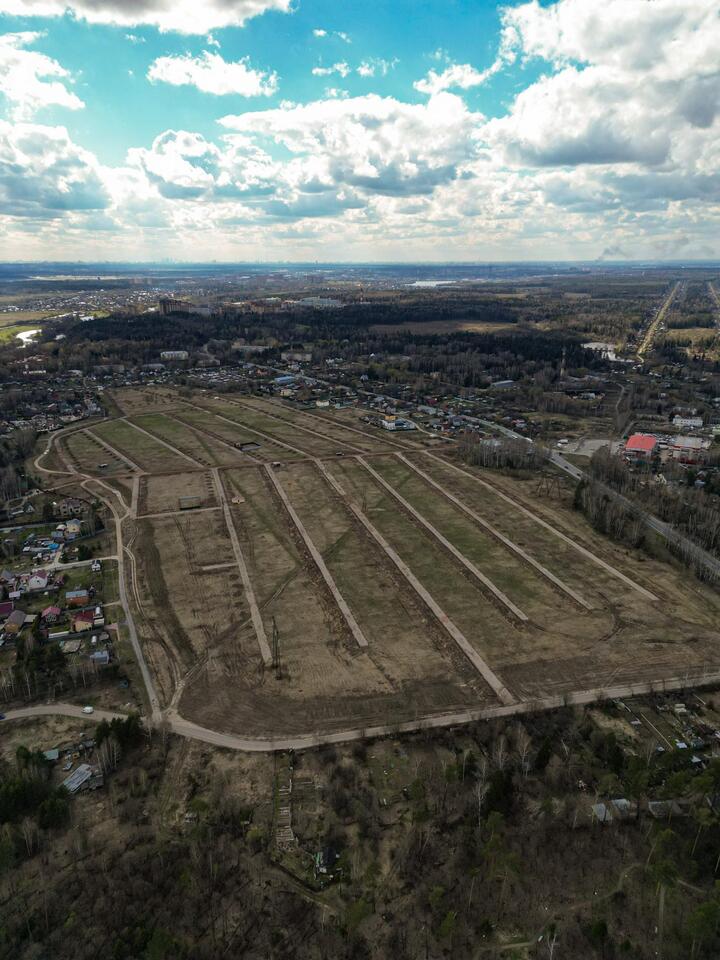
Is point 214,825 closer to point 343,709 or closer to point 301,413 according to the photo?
point 343,709

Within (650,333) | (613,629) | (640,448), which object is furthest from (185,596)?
(650,333)

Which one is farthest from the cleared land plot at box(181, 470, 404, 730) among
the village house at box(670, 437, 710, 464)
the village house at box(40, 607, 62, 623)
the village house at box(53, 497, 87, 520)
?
the village house at box(670, 437, 710, 464)

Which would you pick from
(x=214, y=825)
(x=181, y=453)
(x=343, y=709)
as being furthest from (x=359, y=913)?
(x=181, y=453)

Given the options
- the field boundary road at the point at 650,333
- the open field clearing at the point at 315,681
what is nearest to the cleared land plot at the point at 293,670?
the open field clearing at the point at 315,681

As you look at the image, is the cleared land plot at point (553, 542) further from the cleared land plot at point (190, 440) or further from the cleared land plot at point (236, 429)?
the cleared land plot at point (190, 440)

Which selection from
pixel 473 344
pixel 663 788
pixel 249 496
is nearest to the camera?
pixel 663 788

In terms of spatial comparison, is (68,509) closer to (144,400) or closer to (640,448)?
(144,400)

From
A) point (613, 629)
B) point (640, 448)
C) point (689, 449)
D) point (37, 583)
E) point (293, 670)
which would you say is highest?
point (689, 449)
